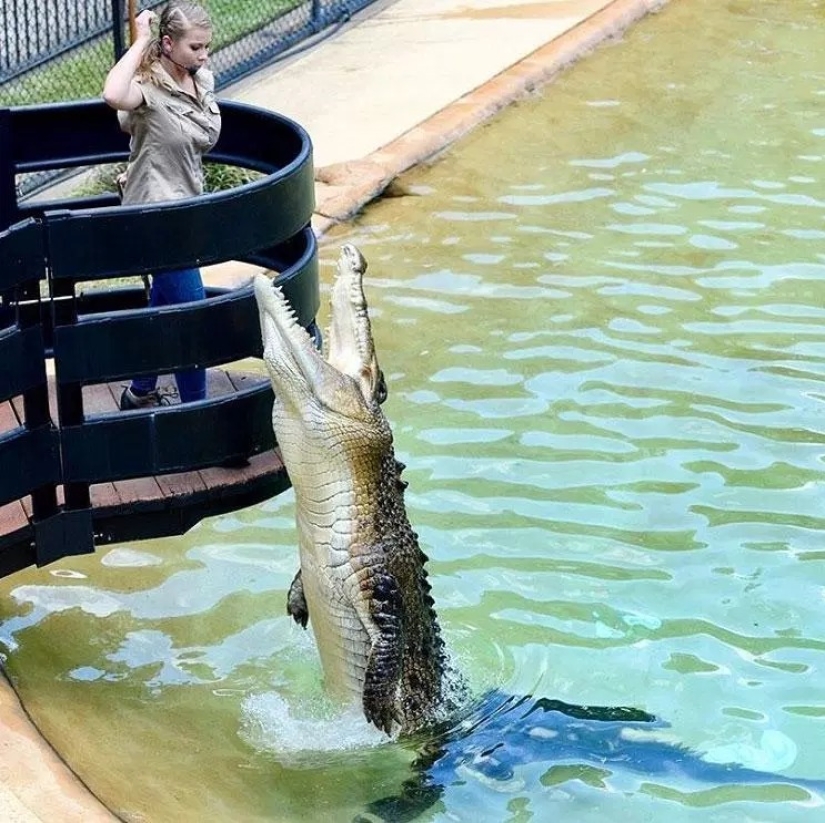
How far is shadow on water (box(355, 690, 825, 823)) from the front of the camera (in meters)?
5.30

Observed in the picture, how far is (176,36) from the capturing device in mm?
5688

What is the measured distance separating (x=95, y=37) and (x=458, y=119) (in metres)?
2.46

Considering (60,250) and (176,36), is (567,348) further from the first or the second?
(60,250)

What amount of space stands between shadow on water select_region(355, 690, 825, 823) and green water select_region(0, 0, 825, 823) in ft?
0.13

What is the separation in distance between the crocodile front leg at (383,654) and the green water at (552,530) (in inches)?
9.1

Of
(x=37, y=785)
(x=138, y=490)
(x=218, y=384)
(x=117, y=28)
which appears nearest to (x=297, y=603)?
(x=138, y=490)

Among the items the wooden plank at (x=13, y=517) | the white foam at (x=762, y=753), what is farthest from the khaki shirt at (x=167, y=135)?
the white foam at (x=762, y=753)

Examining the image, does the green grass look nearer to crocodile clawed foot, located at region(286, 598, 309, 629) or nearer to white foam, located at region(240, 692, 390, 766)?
crocodile clawed foot, located at region(286, 598, 309, 629)

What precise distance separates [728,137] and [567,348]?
3.48m

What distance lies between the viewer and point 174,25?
568 centimetres

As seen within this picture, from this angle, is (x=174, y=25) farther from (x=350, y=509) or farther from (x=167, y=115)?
(x=350, y=509)

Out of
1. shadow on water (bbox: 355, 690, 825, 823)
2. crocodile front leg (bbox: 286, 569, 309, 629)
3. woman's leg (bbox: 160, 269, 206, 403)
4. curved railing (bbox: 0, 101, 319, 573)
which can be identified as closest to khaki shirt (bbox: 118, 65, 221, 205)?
woman's leg (bbox: 160, 269, 206, 403)

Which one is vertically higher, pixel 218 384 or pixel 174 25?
pixel 174 25

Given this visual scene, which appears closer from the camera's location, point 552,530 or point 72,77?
point 552,530
